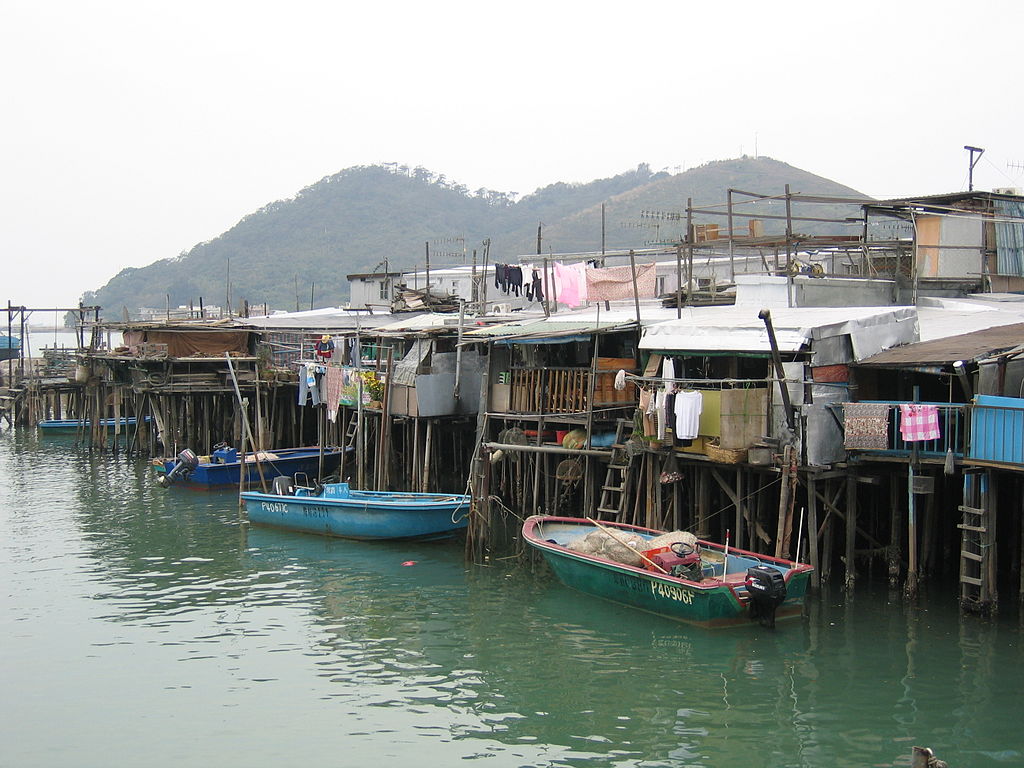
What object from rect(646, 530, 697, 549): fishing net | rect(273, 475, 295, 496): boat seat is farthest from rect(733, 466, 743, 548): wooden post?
rect(273, 475, 295, 496): boat seat

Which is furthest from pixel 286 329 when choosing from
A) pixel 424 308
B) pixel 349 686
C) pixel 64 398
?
pixel 64 398

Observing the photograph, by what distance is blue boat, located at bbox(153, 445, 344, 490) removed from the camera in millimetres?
29703

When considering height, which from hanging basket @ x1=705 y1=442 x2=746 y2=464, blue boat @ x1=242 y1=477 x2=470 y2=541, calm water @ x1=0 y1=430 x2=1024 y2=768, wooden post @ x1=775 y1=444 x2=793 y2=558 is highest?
hanging basket @ x1=705 y1=442 x2=746 y2=464

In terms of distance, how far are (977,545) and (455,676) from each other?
8.03m

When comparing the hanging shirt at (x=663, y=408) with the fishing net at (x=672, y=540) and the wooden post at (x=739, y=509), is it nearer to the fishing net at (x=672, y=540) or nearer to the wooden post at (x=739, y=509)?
the wooden post at (x=739, y=509)

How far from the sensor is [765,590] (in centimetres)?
1466

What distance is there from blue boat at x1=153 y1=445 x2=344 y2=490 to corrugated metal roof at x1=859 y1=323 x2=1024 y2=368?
56.5ft

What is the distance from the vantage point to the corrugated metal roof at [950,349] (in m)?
15.7

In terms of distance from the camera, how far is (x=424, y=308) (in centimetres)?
3441

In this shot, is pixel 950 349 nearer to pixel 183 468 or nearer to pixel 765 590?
pixel 765 590

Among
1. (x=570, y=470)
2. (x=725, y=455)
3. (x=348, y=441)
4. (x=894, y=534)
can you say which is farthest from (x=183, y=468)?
(x=894, y=534)

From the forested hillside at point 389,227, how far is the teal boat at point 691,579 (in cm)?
6206

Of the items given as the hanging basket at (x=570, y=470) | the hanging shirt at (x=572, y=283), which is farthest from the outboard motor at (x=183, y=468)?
the hanging shirt at (x=572, y=283)

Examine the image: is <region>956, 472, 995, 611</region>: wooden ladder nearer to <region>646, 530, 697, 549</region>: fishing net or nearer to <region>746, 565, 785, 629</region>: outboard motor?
<region>746, 565, 785, 629</region>: outboard motor
